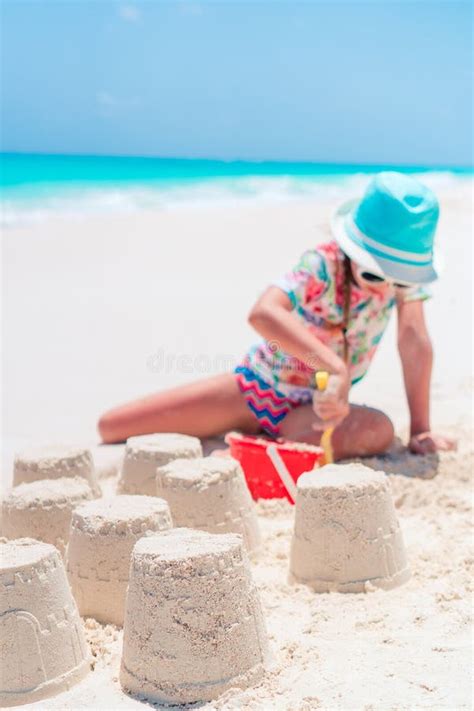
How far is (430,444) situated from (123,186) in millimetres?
16911

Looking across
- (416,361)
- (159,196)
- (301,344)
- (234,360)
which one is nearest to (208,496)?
(301,344)

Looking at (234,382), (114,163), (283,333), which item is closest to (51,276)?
(234,382)

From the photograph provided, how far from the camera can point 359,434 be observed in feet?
11.0

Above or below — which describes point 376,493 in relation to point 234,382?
above

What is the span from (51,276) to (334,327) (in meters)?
5.01

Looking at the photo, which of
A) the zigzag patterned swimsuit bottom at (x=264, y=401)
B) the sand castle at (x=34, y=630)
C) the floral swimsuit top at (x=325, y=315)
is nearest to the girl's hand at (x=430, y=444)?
the floral swimsuit top at (x=325, y=315)

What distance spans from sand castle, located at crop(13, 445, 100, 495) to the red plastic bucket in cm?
54

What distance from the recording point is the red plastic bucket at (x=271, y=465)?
9.96 feet

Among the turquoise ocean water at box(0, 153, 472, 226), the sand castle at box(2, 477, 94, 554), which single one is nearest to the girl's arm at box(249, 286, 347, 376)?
the sand castle at box(2, 477, 94, 554)

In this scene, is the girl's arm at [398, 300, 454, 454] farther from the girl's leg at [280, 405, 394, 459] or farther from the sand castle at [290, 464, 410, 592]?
the sand castle at [290, 464, 410, 592]

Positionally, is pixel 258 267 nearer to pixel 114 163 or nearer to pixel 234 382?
pixel 234 382

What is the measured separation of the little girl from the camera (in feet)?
10.4

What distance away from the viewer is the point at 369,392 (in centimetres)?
460

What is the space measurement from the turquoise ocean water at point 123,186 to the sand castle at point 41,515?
9.87 metres
